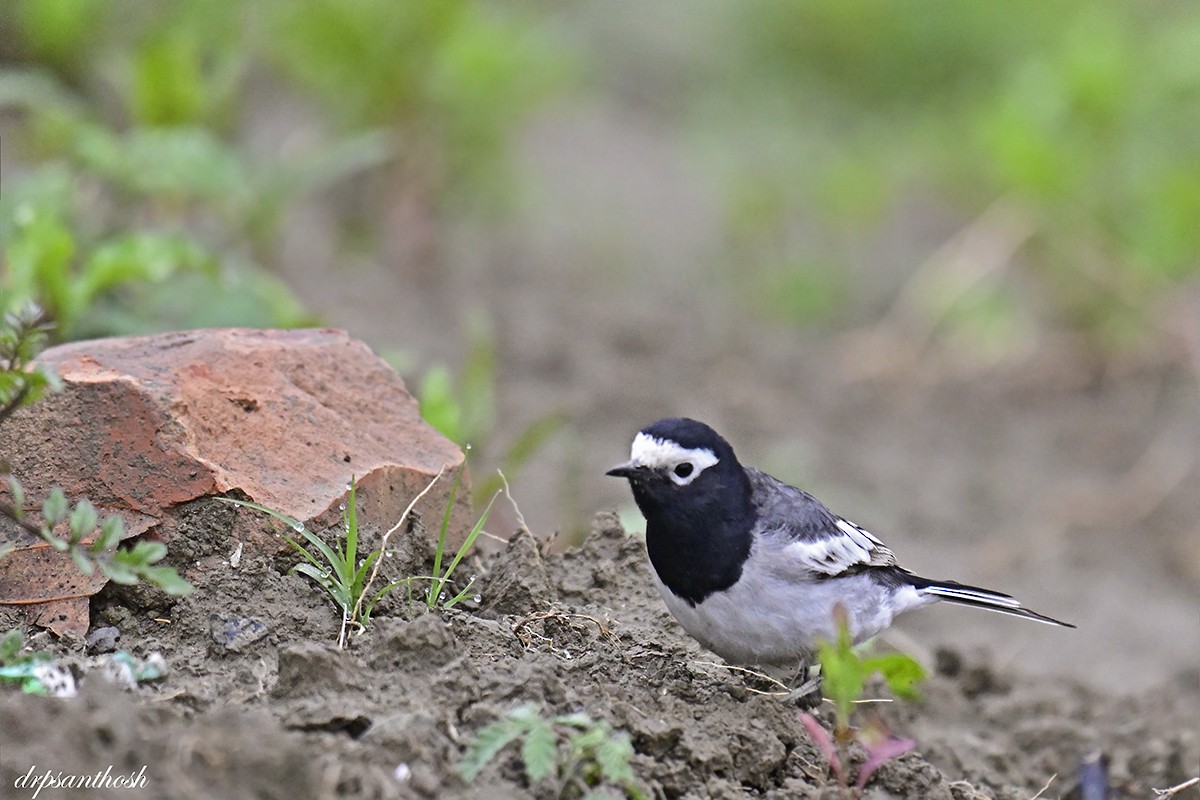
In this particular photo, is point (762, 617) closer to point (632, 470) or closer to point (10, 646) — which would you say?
point (632, 470)

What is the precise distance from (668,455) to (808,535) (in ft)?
1.74

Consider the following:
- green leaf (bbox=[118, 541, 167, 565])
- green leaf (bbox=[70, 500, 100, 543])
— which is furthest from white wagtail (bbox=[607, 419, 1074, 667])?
green leaf (bbox=[70, 500, 100, 543])

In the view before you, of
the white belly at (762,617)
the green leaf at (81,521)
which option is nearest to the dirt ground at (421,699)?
the white belly at (762,617)

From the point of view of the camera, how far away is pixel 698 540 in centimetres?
443

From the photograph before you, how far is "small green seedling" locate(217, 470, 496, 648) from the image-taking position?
402 cm

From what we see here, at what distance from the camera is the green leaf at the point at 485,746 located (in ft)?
11.0

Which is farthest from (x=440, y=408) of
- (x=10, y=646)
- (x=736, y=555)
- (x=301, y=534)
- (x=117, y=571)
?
(x=117, y=571)

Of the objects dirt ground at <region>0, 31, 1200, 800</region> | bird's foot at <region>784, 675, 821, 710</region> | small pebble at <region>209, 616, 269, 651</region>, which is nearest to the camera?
dirt ground at <region>0, 31, 1200, 800</region>

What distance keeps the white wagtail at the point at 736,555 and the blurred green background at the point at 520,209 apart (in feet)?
4.16

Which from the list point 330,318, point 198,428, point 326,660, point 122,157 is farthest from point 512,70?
point 326,660

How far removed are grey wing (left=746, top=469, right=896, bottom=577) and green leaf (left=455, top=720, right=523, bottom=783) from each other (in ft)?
4.49

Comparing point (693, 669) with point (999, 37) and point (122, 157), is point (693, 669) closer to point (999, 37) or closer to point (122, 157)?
point (122, 157)

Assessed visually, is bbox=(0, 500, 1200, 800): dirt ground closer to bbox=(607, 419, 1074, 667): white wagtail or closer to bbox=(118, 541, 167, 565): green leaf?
bbox=(607, 419, 1074, 667): white wagtail

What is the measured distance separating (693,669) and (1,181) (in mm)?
4605
